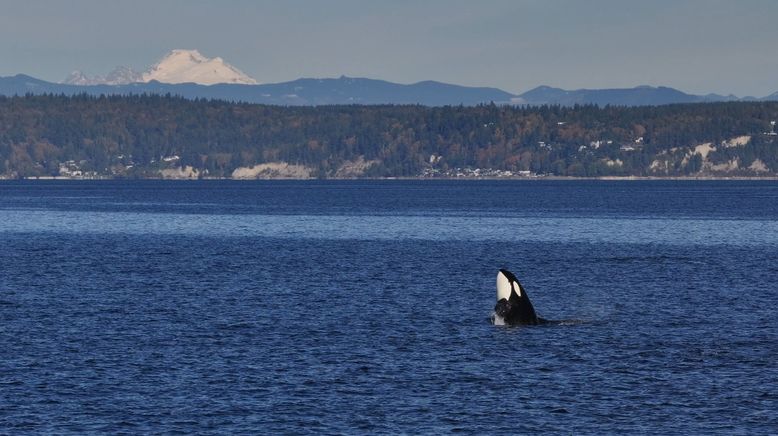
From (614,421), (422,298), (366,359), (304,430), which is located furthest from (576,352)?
(422,298)

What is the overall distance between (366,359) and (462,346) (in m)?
4.48

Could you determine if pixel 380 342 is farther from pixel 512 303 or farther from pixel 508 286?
pixel 512 303

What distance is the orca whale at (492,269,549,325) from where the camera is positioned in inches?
2105

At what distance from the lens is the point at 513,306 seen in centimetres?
5544

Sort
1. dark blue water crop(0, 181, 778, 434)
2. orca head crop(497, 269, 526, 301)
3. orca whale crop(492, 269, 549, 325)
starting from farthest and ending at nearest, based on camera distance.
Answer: orca whale crop(492, 269, 549, 325) → orca head crop(497, 269, 526, 301) → dark blue water crop(0, 181, 778, 434)

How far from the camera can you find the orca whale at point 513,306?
53469 millimetres

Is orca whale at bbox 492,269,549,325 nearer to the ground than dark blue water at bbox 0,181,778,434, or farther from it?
farther from it

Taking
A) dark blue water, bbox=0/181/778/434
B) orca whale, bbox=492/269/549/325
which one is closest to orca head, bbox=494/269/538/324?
orca whale, bbox=492/269/549/325

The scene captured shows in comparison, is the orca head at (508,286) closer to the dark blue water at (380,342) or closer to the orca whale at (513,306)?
the orca whale at (513,306)

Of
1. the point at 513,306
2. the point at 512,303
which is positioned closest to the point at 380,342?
the point at 512,303

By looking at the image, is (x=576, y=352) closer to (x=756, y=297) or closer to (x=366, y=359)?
(x=366, y=359)

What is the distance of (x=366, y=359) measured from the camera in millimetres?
48656

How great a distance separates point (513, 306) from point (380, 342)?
6.11 meters

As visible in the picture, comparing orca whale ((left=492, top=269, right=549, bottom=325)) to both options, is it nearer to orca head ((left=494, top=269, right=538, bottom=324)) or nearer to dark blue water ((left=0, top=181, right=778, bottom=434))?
orca head ((left=494, top=269, right=538, bottom=324))
